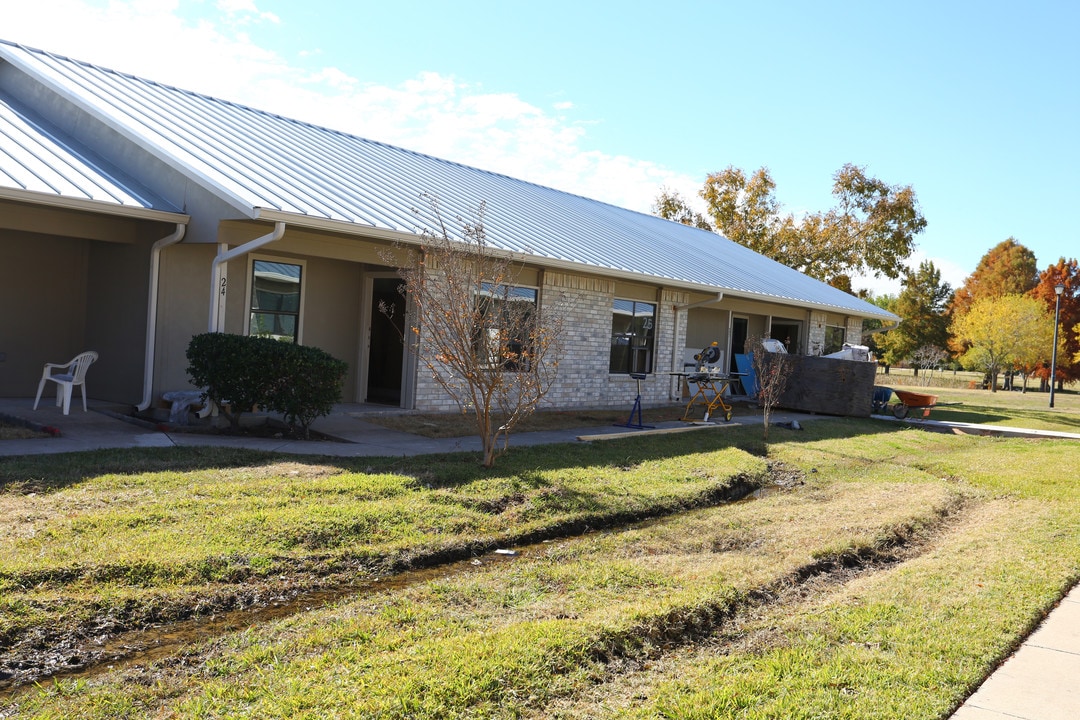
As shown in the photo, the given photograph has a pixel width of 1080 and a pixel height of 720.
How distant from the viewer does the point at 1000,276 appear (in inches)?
2231

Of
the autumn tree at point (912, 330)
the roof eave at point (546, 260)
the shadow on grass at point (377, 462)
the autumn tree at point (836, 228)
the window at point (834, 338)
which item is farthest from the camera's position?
the autumn tree at point (912, 330)

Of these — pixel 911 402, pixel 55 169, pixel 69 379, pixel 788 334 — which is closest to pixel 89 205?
pixel 55 169

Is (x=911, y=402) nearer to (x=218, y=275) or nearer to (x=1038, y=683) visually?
(x=218, y=275)

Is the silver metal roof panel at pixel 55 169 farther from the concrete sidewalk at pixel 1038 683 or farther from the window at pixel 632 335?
the concrete sidewalk at pixel 1038 683

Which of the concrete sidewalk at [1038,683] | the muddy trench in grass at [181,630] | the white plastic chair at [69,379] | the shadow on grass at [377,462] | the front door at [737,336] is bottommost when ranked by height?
the muddy trench in grass at [181,630]

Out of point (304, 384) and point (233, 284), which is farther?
point (233, 284)

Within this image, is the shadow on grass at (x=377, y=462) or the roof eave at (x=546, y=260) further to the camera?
the roof eave at (x=546, y=260)

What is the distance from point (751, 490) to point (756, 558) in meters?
3.47

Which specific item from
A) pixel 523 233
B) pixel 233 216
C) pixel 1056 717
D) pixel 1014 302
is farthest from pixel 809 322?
pixel 1014 302

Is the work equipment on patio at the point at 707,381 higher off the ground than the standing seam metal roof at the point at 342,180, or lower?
lower

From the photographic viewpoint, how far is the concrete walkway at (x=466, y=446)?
13.2 feet

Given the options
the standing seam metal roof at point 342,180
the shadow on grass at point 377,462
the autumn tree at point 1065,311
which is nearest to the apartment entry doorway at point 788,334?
the standing seam metal roof at point 342,180

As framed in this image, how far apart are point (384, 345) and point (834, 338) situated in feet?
53.4

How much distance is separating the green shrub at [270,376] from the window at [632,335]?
24.9ft
